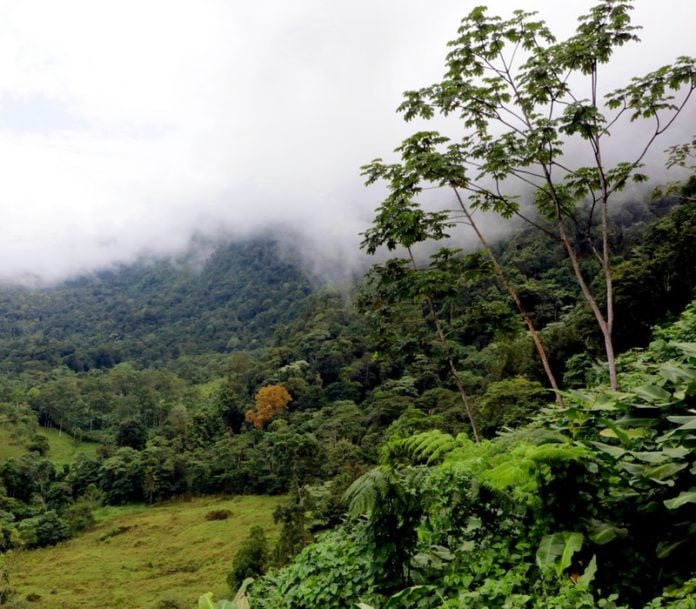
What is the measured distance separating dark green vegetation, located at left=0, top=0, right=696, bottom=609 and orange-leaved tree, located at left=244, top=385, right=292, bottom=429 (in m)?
0.25

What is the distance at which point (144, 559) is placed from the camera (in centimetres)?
2919

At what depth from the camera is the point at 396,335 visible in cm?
815

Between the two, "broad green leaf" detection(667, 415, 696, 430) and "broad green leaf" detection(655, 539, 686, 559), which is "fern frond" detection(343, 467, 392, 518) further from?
"broad green leaf" detection(667, 415, 696, 430)

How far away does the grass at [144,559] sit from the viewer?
78.8 feet

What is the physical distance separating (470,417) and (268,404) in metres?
42.9

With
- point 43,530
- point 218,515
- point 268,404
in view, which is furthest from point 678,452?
point 268,404

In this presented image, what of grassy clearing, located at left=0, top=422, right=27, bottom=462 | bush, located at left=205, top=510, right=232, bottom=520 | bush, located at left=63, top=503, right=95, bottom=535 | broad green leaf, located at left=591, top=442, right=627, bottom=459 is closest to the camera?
broad green leaf, located at left=591, top=442, right=627, bottom=459

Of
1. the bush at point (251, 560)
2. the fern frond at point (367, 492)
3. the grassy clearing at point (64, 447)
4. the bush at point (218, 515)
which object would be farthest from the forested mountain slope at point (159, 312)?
the fern frond at point (367, 492)

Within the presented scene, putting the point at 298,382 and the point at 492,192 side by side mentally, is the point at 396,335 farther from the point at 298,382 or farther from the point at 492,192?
the point at 298,382

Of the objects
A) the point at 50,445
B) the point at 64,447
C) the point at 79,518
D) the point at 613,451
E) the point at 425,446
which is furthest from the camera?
the point at 64,447

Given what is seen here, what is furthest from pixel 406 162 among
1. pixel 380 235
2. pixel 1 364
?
pixel 1 364

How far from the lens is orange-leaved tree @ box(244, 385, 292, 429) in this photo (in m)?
48.2

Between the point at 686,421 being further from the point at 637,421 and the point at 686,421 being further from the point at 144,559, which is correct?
the point at 144,559

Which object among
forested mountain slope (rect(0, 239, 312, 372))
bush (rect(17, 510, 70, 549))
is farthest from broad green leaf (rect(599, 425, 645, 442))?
forested mountain slope (rect(0, 239, 312, 372))
